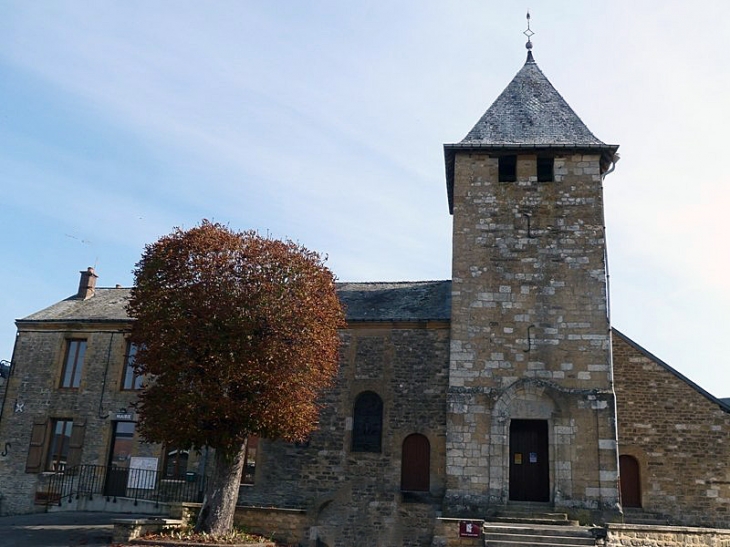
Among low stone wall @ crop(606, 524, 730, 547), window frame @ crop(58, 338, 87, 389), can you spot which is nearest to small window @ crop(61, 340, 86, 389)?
window frame @ crop(58, 338, 87, 389)

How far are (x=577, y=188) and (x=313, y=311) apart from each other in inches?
295

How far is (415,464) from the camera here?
16.2 metres

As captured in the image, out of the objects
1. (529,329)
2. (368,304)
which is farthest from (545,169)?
(368,304)

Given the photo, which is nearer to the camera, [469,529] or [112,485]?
[469,529]

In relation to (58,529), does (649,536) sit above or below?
above

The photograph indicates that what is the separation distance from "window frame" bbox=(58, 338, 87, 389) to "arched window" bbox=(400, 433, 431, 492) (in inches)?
380

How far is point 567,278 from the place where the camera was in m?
16.3

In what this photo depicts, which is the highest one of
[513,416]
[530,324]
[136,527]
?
[530,324]

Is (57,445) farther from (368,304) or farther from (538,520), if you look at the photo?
(538,520)

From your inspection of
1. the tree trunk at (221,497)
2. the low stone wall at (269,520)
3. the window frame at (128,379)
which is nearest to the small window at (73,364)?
the window frame at (128,379)

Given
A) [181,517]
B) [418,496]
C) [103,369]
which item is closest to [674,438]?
[418,496]

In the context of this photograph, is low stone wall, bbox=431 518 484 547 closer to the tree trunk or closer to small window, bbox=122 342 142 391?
the tree trunk

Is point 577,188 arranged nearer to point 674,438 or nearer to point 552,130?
point 552,130

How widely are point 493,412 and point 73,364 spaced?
39.5 feet
